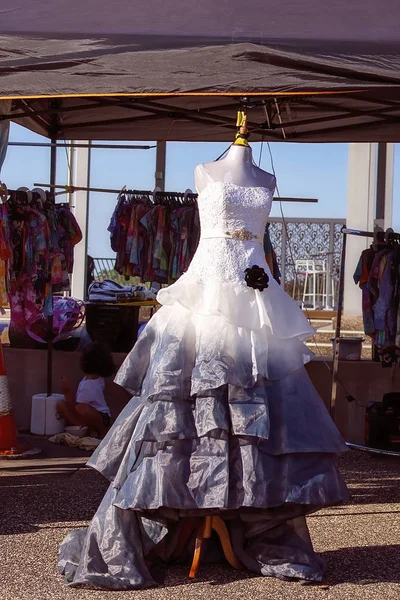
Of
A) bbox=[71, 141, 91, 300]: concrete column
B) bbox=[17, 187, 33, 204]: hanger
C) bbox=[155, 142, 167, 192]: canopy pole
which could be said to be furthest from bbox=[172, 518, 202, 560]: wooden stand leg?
bbox=[71, 141, 91, 300]: concrete column

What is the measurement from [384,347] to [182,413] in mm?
3349

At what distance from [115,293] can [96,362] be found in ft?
2.75

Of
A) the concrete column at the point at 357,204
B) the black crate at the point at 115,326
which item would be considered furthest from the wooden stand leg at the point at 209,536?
the concrete column at the point at 357,204

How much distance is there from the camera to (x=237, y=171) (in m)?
3.93

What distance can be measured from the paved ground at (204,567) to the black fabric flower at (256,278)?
1.09 metres

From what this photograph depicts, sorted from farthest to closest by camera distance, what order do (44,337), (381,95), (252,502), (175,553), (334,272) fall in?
(334,272), (44,337), (381,95), (175,553), (252,502)

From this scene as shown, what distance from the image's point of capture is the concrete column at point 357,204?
40.1ft

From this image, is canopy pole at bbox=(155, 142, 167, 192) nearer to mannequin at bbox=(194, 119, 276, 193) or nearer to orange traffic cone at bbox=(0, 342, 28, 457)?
A: orange traffic cone at bbox=(0, 342, 28, 457)

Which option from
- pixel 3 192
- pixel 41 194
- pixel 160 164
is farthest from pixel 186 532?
pixel 160 164

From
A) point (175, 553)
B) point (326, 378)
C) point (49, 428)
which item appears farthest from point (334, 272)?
point (175, 553)

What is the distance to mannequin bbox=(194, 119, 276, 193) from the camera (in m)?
3.92

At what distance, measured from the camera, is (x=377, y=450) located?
609cm

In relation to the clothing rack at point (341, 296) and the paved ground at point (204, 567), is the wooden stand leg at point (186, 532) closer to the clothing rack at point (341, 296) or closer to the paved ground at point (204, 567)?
the paved ground at point (204, 567)

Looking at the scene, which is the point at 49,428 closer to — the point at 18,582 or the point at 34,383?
the point at 34,383
